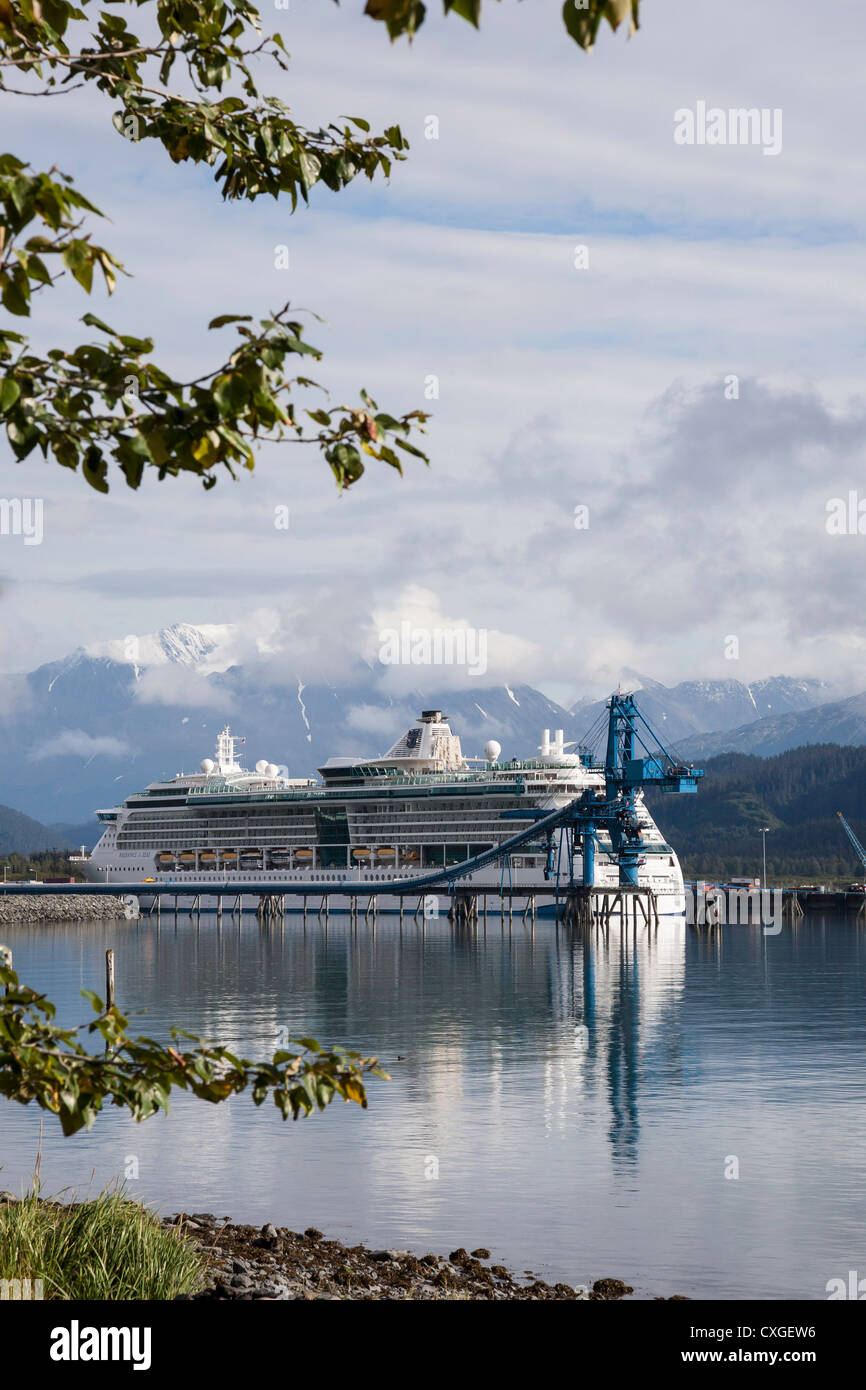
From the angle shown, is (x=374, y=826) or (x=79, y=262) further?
(x=374, y=826)

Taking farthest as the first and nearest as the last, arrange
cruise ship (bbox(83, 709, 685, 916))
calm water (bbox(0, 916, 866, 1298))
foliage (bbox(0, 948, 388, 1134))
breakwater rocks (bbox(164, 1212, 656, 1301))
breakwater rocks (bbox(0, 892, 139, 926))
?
breakwater rocks (bbox(0, 892, 139, 926)) < cruise ship (bbox(83, 709, 685, 916)) < calm water (bbox(0, 916, 866, 1298)) < breakwater rocks (bbox(164, 1212, 656, 1301)) < foliage (bbox(0, 948, 388, 1134))

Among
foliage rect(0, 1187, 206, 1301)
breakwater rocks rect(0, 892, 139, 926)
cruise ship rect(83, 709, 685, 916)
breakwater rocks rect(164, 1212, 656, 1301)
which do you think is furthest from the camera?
breakwater rocks rect(0, 892, 139, 926)

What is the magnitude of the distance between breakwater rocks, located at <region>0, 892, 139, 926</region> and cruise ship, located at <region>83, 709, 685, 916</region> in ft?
15.9

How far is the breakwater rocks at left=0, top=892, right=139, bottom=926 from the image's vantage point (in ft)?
467

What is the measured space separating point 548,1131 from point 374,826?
10757 cm

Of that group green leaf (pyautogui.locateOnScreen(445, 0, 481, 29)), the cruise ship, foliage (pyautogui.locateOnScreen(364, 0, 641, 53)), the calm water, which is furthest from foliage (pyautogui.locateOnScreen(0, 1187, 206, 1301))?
the cruise ship

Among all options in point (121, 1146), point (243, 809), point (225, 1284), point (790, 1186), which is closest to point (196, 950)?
point (243, 809)

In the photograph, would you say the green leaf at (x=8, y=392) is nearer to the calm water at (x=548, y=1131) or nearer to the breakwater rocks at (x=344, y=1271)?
the breakwater rocks at (x=344, y=1271)

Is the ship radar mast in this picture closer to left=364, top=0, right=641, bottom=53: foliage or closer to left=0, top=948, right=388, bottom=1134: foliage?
left=0, top=948, right=388, bottom=1134: foliage

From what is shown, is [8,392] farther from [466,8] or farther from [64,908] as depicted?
[64,908]

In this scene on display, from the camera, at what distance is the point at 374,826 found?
5522 inches

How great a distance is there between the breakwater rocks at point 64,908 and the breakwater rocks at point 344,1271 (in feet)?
408

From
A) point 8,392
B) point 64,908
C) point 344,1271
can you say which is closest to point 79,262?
point 8,392

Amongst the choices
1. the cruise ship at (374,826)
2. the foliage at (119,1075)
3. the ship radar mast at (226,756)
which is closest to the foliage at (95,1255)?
the foliage at (119,1075)
